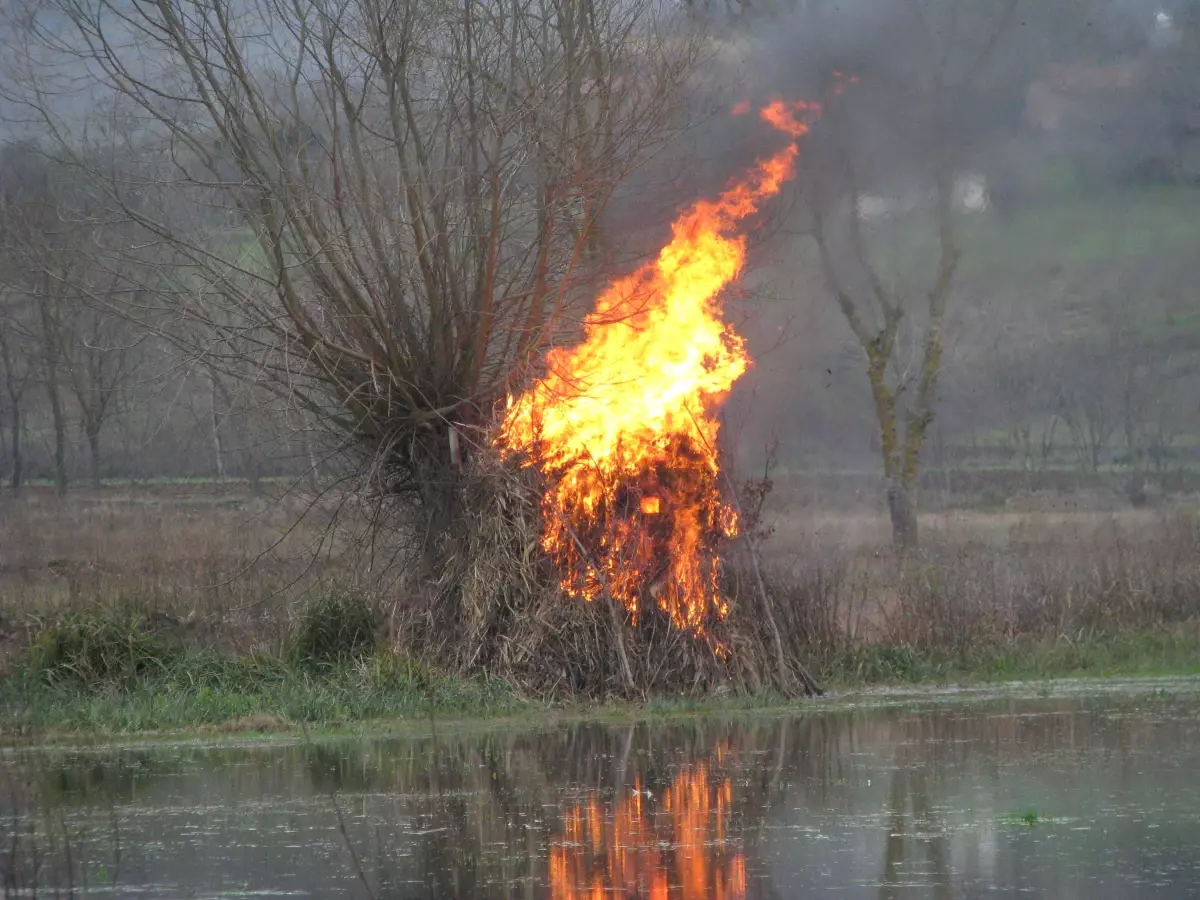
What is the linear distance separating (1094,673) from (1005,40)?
9755 millimetres

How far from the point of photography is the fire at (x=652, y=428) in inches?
674

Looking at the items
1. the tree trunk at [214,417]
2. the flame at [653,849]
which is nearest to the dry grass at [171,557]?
the tree trunk at [214,417]

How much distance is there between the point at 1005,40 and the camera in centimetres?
2252

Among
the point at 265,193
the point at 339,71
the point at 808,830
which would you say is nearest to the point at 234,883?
the point at 808,830

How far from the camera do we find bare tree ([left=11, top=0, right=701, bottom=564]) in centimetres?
1817

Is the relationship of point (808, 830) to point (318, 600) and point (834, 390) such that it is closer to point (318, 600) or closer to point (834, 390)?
point (318, 600)

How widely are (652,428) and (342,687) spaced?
4.53 m

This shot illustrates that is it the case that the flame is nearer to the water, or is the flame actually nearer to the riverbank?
the water

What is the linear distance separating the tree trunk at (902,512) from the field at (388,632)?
6.10 m

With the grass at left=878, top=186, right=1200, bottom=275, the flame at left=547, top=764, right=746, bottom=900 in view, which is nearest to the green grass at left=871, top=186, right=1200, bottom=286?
the grass at left=878, top=186, right=1200, bottom=275

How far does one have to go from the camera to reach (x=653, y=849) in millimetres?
8992

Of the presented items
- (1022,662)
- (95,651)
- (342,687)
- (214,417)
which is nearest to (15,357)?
(214,417)

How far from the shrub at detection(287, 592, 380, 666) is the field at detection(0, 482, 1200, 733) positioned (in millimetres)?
19

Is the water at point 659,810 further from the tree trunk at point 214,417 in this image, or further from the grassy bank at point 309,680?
the tree trunk at point 214,417
